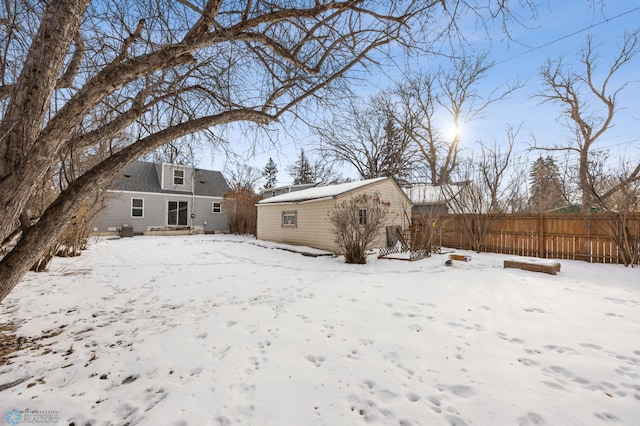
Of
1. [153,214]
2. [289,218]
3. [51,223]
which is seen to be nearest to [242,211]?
[153,214]

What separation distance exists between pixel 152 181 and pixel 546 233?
22.2 meters

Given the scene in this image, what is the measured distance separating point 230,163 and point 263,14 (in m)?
2.43

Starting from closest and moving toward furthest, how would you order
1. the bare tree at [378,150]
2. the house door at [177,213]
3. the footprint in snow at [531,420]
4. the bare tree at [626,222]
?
the footprint in snow at [531,420] → the bare tree at [626,222] → the house door at [177,213] → the bare tree at [378,150]

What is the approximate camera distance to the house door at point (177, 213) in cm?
1891

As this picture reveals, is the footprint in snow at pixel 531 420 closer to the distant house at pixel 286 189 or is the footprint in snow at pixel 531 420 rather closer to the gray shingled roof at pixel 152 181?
the gray shingled roof at pixel 152 181

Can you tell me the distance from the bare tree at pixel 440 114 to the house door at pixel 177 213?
16.7 meters

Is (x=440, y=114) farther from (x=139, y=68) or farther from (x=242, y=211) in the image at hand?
(x=139, y=68)

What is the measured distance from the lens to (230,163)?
4648mm

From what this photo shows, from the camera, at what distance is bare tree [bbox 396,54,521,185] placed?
16.8 metres

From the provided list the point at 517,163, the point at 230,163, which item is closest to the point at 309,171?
the point at 517,163

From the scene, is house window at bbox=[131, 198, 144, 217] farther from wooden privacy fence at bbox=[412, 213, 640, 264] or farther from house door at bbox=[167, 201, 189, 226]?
wooden privacy fence at bbox=[412, 213, 640, 264]

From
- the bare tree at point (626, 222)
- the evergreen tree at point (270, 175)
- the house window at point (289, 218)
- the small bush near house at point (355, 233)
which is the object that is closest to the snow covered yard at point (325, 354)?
the small bush near house at point (355, 233)

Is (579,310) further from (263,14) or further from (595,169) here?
(595,169)

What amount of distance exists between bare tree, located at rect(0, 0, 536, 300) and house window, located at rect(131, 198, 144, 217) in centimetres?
1626
